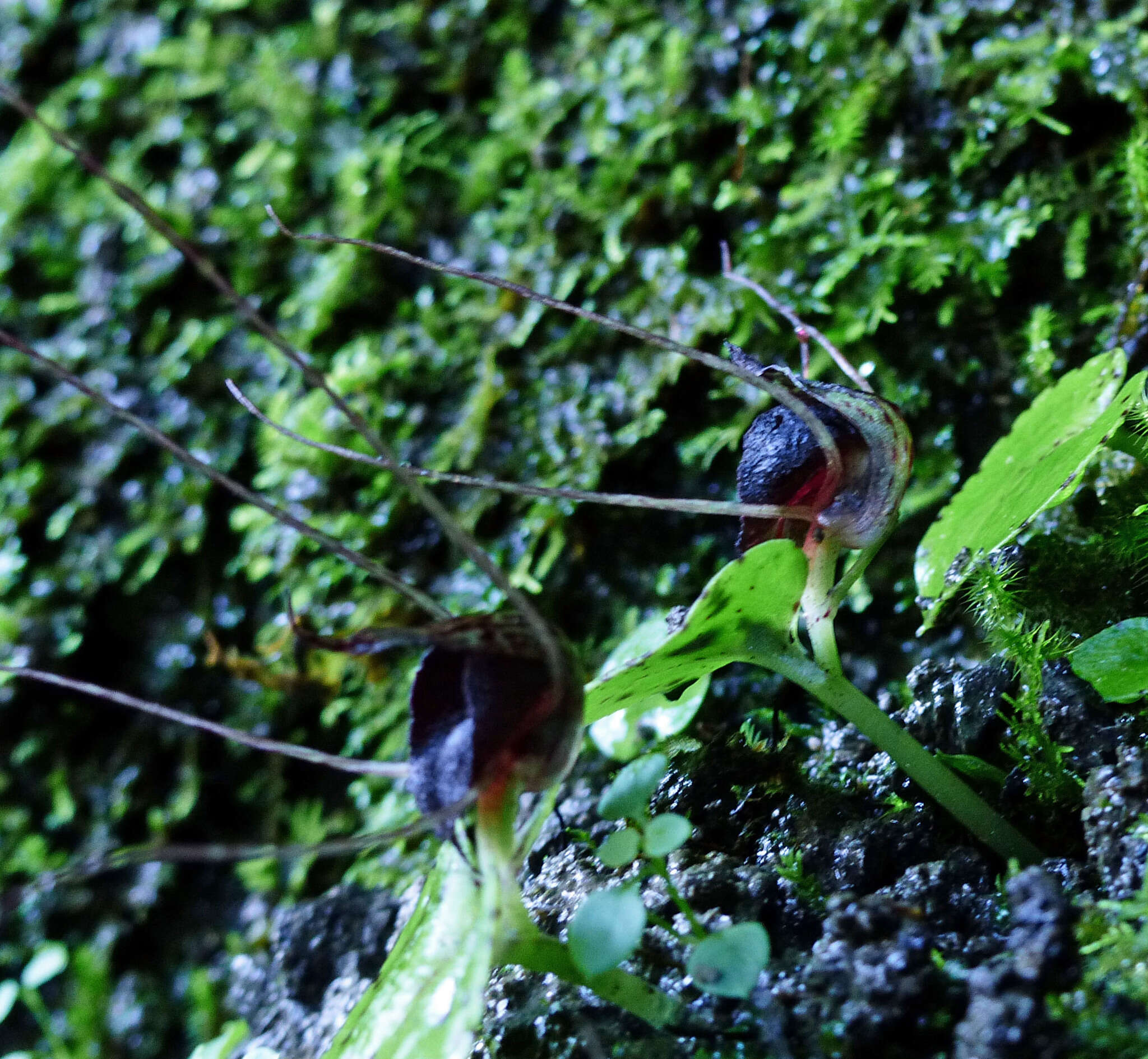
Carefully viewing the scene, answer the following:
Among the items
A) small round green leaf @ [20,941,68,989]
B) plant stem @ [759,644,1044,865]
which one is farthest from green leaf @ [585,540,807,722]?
small round green leaf @ [20,941,68,989]

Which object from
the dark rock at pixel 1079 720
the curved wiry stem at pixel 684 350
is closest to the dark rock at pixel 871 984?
the dark rock at pixel 1079 720

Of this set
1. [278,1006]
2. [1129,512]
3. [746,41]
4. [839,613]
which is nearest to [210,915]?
[278,1006]

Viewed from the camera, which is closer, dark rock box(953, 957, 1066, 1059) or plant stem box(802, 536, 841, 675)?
dark rock box(953, 957, 1066, 1059)

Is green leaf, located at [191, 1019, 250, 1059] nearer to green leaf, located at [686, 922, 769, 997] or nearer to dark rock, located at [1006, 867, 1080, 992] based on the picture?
green leaf, located at [686, 922, 769, 997]

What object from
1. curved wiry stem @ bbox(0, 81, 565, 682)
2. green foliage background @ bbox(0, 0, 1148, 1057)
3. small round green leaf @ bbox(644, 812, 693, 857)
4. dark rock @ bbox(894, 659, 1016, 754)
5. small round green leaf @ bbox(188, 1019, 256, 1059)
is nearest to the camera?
curved wiry stem @ bbox(0, 81, 565, 682)

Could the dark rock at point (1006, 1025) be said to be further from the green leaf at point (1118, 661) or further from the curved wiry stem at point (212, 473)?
the curved wiry stem at point (212, 473)
